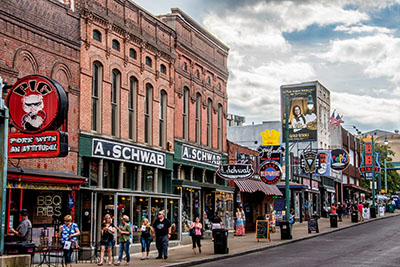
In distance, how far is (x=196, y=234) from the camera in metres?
23.3

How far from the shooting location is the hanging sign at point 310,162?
42969 mm

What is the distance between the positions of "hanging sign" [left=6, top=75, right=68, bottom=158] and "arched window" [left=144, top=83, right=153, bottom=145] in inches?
427

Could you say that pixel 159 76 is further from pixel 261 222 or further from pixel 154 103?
pixel 261 222

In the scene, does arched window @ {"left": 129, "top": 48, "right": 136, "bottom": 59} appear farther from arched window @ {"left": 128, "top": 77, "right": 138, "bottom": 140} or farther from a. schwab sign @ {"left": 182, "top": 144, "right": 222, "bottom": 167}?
a. schwab sign @ {"left": 182, "top": 144, "right": 222, "bottom": 167}

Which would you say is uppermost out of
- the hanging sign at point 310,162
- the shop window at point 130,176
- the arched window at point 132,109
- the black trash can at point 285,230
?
the arched window at point 132,109

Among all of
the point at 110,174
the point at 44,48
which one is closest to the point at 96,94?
the point at 110,174

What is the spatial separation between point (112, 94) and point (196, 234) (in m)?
6.95

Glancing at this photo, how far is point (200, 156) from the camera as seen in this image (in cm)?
3272

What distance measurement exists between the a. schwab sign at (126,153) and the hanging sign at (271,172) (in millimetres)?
5937

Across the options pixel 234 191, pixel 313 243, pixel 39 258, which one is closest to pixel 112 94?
pixel 39 258

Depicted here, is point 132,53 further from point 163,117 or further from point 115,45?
point 163,117

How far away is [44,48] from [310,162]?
90.2 feet

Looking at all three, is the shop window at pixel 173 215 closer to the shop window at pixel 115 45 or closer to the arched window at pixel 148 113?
the arched window at pixel 148 113

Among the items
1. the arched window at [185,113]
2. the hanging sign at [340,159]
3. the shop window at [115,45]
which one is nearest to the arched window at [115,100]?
the shop window at [115,45]
